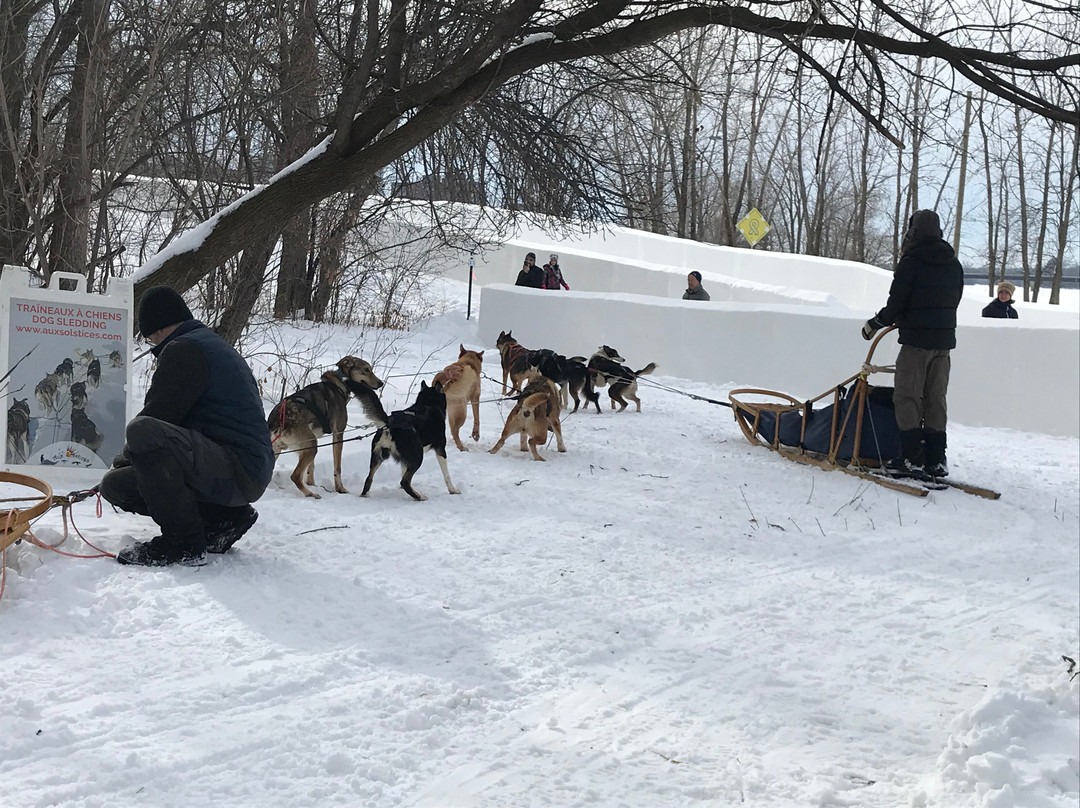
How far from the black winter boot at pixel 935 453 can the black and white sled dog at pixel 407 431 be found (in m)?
3.64

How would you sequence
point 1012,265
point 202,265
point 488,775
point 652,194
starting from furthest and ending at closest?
point 1012,265, point 652,194, point 202,265, point 488,775

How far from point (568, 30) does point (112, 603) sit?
491 cm

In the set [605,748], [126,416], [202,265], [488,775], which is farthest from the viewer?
[202,265]

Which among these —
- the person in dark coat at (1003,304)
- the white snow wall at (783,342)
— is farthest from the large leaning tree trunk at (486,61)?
the person in dark coat at (1003,304)

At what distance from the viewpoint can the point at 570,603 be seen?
4754 mm

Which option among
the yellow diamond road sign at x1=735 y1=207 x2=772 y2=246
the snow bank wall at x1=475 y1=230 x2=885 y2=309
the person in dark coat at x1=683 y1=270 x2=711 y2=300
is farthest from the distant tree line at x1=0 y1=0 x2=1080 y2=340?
the yellow diamond road sign at x1=735 y1=207 x2=772 y2=246

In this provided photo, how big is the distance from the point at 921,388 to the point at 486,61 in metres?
3.84

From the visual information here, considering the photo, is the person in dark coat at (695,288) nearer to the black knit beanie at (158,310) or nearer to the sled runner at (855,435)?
the sled runner at (855,435)

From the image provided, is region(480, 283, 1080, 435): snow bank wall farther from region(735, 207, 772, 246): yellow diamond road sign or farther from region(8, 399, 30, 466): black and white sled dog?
region(735, 207, 772, 246): yellow diamond road sign

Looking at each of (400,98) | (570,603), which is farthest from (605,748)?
(400,98)

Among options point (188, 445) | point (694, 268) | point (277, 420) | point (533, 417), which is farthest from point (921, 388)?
point (694, 268)

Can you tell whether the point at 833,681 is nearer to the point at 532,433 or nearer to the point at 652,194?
the point at 532,433

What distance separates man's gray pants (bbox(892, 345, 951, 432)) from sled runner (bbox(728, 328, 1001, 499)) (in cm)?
15

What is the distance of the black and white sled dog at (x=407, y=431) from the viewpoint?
624cm
